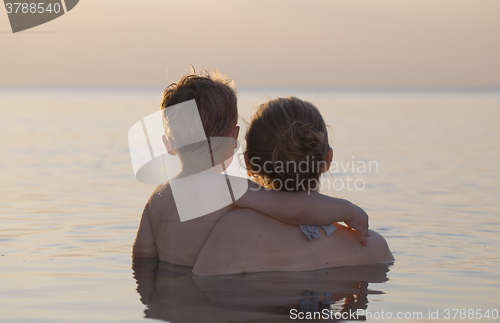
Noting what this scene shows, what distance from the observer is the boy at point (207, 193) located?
3.27 m

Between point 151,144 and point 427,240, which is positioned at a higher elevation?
point 151,144

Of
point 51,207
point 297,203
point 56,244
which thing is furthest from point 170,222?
point 51,207

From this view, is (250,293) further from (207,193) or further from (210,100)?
(210,100)

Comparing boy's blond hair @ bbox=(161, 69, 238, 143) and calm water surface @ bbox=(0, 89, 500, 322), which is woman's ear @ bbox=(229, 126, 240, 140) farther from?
calm water surface @ bbox=(0, 89, 500, 322)

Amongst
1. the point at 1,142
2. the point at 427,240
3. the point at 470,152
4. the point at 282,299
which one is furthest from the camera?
the point at 1,142

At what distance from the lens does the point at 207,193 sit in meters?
3.27

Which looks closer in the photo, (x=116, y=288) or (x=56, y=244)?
(x=116, y=288)

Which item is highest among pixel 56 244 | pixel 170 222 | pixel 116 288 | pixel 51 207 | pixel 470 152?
pixel 170 222

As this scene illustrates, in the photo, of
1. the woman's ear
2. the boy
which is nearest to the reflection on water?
the boy

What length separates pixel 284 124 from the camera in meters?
3.40

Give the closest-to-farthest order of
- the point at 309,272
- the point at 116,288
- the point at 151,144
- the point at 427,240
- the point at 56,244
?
the point at 116,288, the point at 309,272, the point at 151,144, the point at 56,244, the point at 427,240

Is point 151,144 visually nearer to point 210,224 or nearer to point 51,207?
point 210,224

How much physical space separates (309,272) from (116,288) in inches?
44.2

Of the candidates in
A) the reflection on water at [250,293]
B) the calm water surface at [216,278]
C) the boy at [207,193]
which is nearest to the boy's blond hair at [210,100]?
the boy at [207,193]
